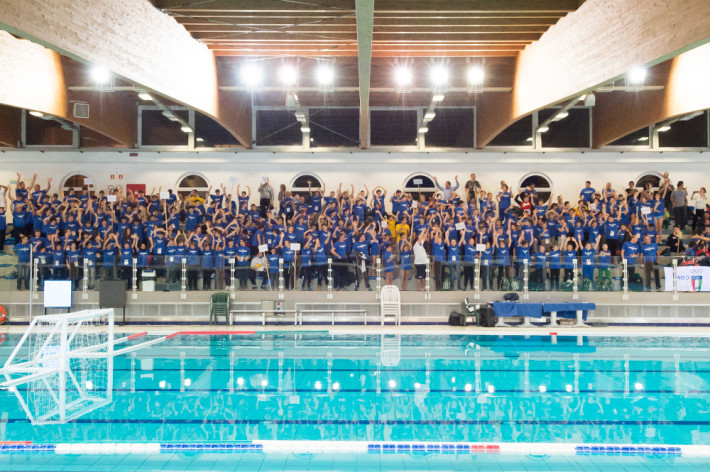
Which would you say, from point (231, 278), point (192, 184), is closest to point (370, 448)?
point (231, 278)

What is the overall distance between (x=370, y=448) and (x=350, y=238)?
10.6 m

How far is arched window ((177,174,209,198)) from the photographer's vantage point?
21.3 metres

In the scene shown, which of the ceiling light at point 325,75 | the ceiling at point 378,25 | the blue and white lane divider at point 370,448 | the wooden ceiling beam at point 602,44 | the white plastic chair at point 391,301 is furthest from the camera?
the white plastic chair at point 391,301

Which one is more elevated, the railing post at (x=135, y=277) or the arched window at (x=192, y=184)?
the arched window at (x=192, y=184)

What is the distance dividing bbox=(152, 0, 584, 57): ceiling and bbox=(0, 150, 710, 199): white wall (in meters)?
6.55

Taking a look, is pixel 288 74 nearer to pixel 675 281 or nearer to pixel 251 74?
pixel 251 74

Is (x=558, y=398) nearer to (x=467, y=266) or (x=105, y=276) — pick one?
(x=467, y=266)

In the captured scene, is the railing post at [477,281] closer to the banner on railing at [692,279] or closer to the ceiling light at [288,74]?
the banner on railing at [692,279]

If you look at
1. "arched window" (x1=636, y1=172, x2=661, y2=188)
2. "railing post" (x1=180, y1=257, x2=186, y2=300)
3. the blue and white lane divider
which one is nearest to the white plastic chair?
"railing post" (x1=180, y1=257, x2=186, y2=300)

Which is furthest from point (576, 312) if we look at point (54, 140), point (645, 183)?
point (54, 140)

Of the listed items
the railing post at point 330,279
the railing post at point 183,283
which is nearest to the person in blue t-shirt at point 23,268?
the railing post at point 183,283

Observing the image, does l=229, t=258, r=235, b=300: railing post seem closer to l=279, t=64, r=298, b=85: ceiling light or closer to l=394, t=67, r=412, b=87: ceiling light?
l=279, t=64, r=298, b=85: ceiling light

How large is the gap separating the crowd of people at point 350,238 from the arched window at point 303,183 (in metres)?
1.44

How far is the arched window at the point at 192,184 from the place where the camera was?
70.0 feet
